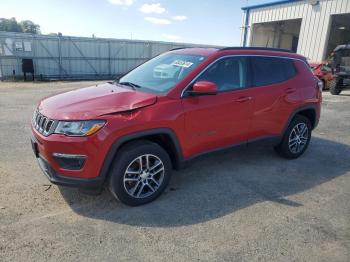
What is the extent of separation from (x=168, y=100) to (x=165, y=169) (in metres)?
0.82

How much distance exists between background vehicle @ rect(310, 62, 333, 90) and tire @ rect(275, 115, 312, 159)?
11.5m

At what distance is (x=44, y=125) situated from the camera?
10.8ft

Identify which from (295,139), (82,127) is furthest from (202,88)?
(295,139)

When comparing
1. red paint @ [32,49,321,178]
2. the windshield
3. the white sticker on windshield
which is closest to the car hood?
red paint @ [32,49,321,178]

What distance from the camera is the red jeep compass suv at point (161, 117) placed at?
10.3 ft

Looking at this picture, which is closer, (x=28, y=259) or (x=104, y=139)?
(x=28, y=259)

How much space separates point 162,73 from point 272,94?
1.72 m

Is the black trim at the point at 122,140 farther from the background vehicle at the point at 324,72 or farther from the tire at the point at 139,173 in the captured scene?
the background vehicle at the point at 324,72

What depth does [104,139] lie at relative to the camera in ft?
10.2

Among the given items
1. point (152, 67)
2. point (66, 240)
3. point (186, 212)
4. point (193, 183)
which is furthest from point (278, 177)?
point (66, 240)

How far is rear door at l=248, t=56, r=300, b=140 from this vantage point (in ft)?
→ 14.7

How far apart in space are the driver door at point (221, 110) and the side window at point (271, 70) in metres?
0.24

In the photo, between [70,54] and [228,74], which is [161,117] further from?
[70,54]

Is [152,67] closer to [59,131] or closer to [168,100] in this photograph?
[168,100]
